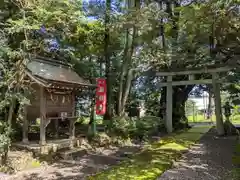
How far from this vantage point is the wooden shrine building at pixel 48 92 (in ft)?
24.0

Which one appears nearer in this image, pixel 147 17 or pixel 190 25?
pixel 190 25

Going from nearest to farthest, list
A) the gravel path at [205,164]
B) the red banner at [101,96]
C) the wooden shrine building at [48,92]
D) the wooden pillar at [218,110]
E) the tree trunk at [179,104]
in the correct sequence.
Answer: the gravel path at [205,164]
the wooden shrine building at [48,92]
the red banner at [101,96]
the wooden pillar at [218,110]
the tree trunk at [179,104]

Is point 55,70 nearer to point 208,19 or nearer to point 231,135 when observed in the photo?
point 208,19

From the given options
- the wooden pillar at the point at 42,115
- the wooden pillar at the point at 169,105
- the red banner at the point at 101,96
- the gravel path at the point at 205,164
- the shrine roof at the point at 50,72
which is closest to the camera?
the gravel path at the point at 205,164

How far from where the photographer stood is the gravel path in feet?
17.7

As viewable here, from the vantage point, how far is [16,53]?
6.17 meters

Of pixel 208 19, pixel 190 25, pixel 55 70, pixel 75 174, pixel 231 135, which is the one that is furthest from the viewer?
pixel 231 135

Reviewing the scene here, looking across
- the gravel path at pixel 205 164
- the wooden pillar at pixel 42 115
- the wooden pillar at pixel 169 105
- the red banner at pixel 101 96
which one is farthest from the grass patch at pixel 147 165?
the wooden pillar at pixel 169 105

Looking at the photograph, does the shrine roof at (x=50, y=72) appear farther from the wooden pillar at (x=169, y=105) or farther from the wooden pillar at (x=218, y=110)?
the wooden pillar at (x=218, y=110)

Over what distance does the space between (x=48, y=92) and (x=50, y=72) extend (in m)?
0.71

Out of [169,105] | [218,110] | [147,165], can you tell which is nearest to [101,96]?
[147,165]

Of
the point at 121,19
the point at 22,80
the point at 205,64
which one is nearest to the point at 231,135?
the point at 205,64

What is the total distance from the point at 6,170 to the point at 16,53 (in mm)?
2914

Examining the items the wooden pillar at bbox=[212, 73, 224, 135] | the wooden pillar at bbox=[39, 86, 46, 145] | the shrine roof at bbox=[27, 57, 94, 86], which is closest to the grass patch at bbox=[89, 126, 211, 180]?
the wooden pillar at bbox=[39, 86, 46, 145]
